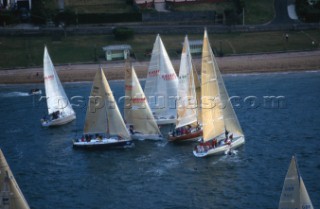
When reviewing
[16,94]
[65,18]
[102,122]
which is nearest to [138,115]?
[102,122]

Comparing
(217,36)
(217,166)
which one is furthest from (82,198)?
(217,36)

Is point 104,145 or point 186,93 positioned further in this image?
point 186,93

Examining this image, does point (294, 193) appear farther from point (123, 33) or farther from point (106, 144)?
point (123, 33)

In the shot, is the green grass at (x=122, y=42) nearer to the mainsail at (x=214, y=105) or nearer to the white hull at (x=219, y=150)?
the mainsail at (x=214, y=105)

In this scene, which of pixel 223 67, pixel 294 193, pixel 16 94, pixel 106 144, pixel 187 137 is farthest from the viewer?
pixel 223 67

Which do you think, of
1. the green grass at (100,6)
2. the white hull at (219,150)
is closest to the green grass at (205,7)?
the green grass at (100,6)

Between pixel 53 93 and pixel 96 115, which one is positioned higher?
pixel 53 93

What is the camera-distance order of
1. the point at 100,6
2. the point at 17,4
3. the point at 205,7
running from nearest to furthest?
the point at 205,7, the point at 100,6, the point at 17,4
